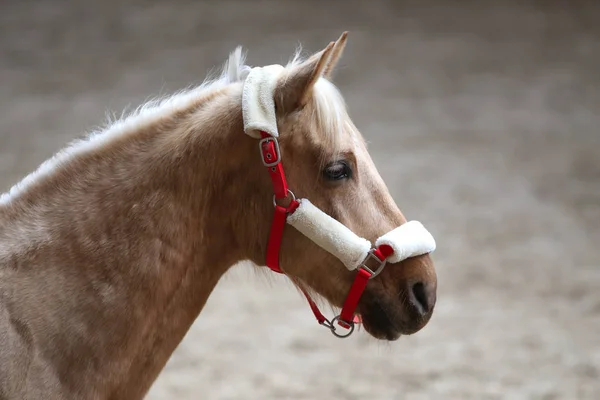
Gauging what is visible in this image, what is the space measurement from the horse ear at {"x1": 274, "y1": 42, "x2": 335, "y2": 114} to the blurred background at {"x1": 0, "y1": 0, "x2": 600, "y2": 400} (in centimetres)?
54

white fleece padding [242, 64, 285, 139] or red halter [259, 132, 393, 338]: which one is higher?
white fleece padding [242, 64, 285, 139]

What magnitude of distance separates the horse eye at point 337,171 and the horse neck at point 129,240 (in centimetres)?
15

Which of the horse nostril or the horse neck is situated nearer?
the horse neck

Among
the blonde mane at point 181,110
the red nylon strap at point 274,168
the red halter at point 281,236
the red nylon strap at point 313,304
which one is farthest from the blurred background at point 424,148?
the blonde mane at point 181,110

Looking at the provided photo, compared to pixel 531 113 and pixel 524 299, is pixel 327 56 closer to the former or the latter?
pixel 524 299

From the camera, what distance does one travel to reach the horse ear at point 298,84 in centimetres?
146

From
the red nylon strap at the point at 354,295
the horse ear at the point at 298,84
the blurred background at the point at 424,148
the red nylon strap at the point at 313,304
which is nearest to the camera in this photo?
the horse ear at the point at 298,84

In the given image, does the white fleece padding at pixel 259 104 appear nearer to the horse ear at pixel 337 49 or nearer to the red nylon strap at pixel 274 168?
the red nylon strap at pixel 274 168

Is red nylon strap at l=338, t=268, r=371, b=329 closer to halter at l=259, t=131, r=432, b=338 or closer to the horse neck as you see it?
halter at l=259, t=131, r=432, b=338

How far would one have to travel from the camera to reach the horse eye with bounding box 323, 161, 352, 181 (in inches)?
60.4

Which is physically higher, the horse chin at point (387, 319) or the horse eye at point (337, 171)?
the horse eye at point (337, 171)

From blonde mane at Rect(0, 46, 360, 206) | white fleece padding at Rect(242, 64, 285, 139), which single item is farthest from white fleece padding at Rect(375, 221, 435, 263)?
white fleece padding at Rect(242, 64, 285, 139)

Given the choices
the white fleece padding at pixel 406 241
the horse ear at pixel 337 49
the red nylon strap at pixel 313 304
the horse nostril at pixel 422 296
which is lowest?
the red nylon strap at pixel 313 304

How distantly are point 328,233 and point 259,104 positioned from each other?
1.06ft
